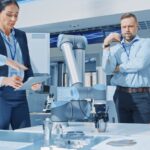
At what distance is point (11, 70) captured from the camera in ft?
5.81

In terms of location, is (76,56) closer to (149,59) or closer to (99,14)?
(149,59)

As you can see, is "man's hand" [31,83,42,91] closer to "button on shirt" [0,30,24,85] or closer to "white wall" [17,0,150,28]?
"button on shirt" [0,30,24,85]

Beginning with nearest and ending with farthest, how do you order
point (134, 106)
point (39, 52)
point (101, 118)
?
point (101, 118) < point (134, 106) < point (39, 52)

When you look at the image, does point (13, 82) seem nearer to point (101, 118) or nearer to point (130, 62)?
point (101, 118)

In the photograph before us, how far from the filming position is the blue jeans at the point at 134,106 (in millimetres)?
2053

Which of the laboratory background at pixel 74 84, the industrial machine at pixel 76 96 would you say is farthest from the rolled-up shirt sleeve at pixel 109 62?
the industrial machine at pixel 76 96

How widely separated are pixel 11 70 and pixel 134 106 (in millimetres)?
861

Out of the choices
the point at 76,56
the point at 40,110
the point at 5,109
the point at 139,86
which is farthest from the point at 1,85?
the point at 40,110

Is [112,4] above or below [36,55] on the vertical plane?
above

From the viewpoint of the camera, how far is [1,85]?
1657mm

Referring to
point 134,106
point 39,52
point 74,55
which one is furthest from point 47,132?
point 39,52

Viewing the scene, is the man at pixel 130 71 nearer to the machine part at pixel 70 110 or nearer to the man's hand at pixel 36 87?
the machine part at pixel 70 110

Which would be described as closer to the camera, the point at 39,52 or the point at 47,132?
the point at 47,132

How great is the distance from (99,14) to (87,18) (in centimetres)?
23
